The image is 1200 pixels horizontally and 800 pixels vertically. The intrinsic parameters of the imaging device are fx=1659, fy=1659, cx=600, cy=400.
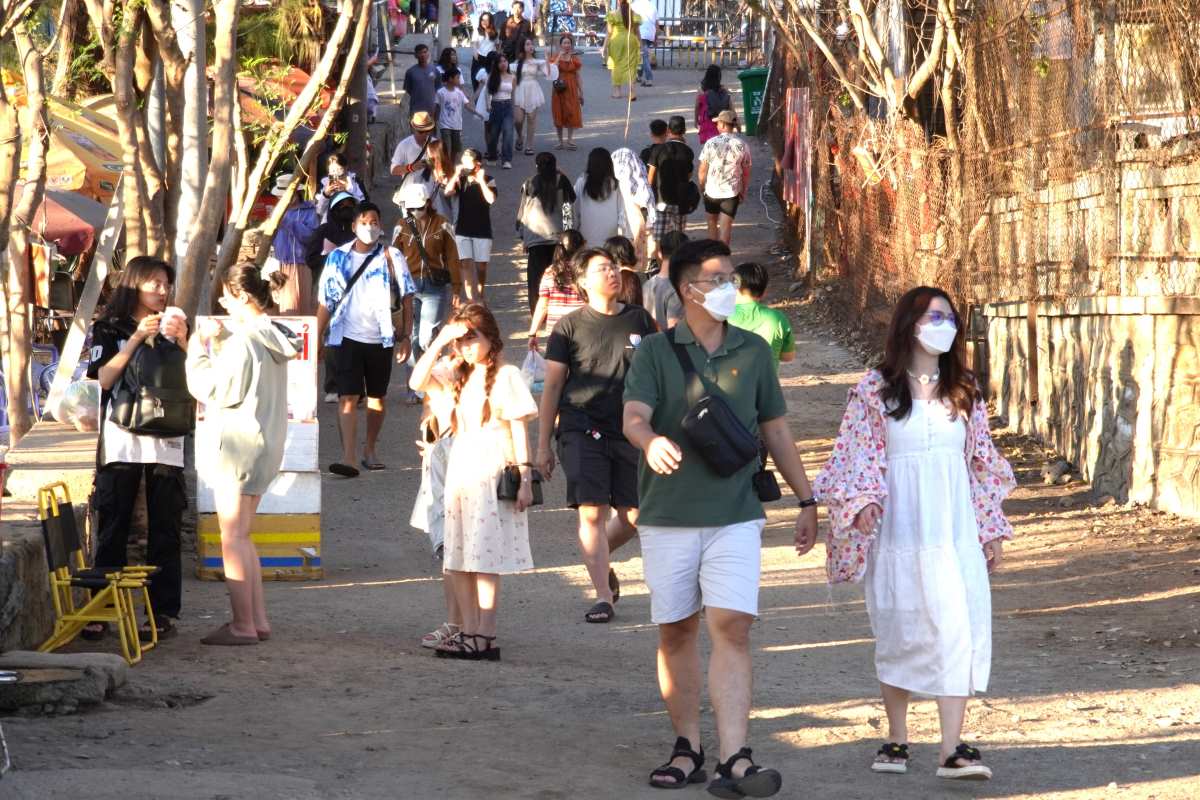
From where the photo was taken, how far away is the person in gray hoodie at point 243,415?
745 centimetres

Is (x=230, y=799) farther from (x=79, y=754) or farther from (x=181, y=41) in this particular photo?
(x=181, y=41)

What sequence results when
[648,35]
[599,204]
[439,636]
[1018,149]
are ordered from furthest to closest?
[648,35] < [599,204] < [1018,149] < [439,636]

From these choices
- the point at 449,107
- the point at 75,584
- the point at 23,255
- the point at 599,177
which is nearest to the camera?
the point at 75,584

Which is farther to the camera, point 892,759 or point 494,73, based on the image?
point 494,73

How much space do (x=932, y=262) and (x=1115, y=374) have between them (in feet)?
8.60

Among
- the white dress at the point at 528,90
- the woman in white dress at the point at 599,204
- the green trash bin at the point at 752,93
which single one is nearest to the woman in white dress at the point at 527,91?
the white dress at the point at 528,90

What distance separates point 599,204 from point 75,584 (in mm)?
8521

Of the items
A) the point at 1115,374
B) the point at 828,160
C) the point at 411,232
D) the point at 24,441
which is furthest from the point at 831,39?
the point at 24,441

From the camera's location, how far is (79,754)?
18.0 ft

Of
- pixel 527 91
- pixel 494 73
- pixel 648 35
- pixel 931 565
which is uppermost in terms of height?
pixel 648 35

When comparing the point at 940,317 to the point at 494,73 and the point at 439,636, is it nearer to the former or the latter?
the point at 439,636

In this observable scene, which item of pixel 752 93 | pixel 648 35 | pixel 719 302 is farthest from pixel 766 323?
pixel 648 35

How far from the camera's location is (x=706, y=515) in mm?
5328

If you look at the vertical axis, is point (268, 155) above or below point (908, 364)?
above
